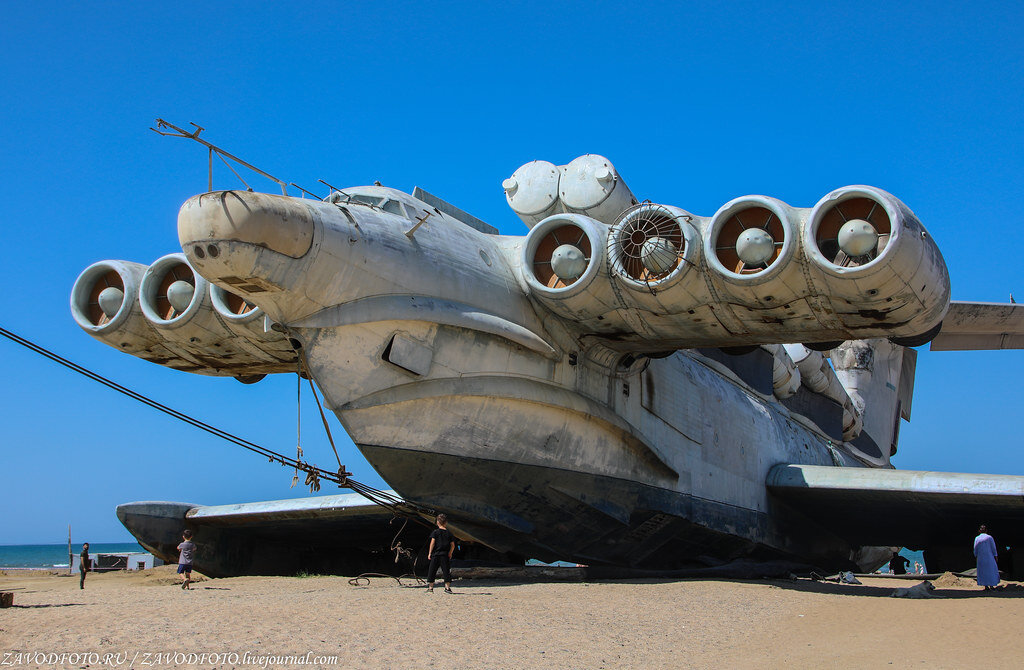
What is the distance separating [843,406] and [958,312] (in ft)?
18.2

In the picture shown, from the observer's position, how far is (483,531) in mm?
12328

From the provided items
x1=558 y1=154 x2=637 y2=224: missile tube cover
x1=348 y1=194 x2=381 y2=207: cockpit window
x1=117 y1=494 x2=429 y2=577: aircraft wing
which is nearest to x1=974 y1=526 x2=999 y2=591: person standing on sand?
x1=558 y1=154 x2=637 y2=224: missile tube cover

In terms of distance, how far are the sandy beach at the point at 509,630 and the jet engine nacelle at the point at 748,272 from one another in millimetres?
3449

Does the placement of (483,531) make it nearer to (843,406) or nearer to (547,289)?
(547,289)

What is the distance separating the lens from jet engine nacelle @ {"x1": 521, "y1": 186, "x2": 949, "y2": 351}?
9.96 meters

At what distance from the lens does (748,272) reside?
1052 centimetres

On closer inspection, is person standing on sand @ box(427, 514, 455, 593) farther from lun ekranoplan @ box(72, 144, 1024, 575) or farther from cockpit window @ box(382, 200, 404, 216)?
cockpit window @ box(382, 200, 404, 216)

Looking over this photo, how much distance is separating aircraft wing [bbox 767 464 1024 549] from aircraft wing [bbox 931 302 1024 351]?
3.72 m

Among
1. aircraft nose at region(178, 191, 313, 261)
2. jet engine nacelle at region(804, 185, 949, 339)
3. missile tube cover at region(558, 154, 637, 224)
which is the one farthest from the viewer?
missile tube cover at region(558, 154, 637, 224)

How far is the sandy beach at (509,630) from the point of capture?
6.21 metres

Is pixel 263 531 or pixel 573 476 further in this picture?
Result: pixel 263 531

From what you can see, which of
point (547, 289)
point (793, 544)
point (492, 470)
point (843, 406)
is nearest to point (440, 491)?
point (492, 470)

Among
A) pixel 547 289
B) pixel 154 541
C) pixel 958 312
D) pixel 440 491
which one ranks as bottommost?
pixel 154 541

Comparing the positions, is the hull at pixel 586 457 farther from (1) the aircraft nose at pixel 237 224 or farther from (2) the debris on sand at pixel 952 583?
(2) the debris on sand at pixel 952 583
